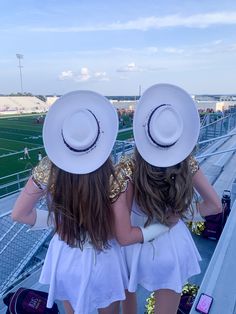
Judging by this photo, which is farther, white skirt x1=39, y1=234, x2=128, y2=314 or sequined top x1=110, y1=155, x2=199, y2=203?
white skirt x1=39, y1=234, x2=128, y2=314

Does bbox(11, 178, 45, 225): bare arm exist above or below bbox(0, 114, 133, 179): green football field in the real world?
above

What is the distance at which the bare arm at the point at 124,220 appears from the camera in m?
0.87

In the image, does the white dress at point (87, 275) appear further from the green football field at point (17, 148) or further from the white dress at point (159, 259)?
the green football field at point (17, 148)

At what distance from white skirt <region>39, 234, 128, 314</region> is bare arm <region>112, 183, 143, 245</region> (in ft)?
0.37

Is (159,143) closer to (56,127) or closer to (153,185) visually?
(153,185)

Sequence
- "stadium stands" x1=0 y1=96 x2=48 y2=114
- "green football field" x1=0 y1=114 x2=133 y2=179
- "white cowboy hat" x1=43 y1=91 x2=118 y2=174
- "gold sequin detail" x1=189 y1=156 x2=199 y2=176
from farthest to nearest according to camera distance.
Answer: "stadium stands" x1=0 y1=96 x2=48 y2=114 < "green football field" x1=0 y1=114 x2=133 y2=179 < "gold sequin detail" x1=189 y1=156 x2=199 y2=176 < "white cowboy hat" x1=43 y1=91 x2=118 y2=174

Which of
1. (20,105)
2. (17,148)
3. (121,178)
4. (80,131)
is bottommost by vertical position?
(17,148)

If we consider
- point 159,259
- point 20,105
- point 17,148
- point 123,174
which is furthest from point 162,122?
point 20,105

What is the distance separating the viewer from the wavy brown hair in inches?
35.1

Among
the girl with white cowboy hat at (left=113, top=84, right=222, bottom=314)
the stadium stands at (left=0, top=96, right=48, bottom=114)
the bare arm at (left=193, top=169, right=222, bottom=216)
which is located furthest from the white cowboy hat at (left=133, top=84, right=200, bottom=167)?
the stadium stands at (left=0, top=96, right=48, bottom=114)

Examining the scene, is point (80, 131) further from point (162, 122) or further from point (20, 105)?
point (20, 105)

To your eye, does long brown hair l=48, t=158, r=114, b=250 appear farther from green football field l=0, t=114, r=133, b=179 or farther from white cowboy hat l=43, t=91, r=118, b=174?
green football field l=0, t=114, r=133, b=179

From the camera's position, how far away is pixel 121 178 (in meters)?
0.88

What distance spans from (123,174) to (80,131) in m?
0.19
